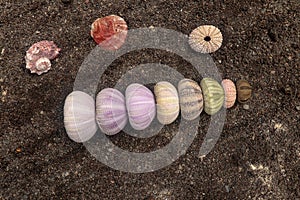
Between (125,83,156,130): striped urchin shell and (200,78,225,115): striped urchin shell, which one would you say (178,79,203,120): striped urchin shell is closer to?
(200,78,225,115): striped urchin shell

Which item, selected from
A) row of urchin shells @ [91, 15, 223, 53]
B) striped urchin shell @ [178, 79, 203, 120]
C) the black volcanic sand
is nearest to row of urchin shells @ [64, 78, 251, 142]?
striped urchin shell @ [178, 79, 203, 120]

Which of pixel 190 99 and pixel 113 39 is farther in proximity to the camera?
pixel 113 39

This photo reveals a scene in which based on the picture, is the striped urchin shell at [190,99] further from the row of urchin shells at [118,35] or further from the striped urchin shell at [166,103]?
the row of urchin shells at [118,35]

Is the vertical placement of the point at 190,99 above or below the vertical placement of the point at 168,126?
above

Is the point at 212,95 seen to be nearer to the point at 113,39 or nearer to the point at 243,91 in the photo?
the point at 243,91

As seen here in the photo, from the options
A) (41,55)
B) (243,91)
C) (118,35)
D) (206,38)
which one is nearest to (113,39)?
(118,35)

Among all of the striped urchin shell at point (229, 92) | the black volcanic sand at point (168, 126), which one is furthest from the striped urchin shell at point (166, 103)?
the striped urchin shell at point (229, 92)
